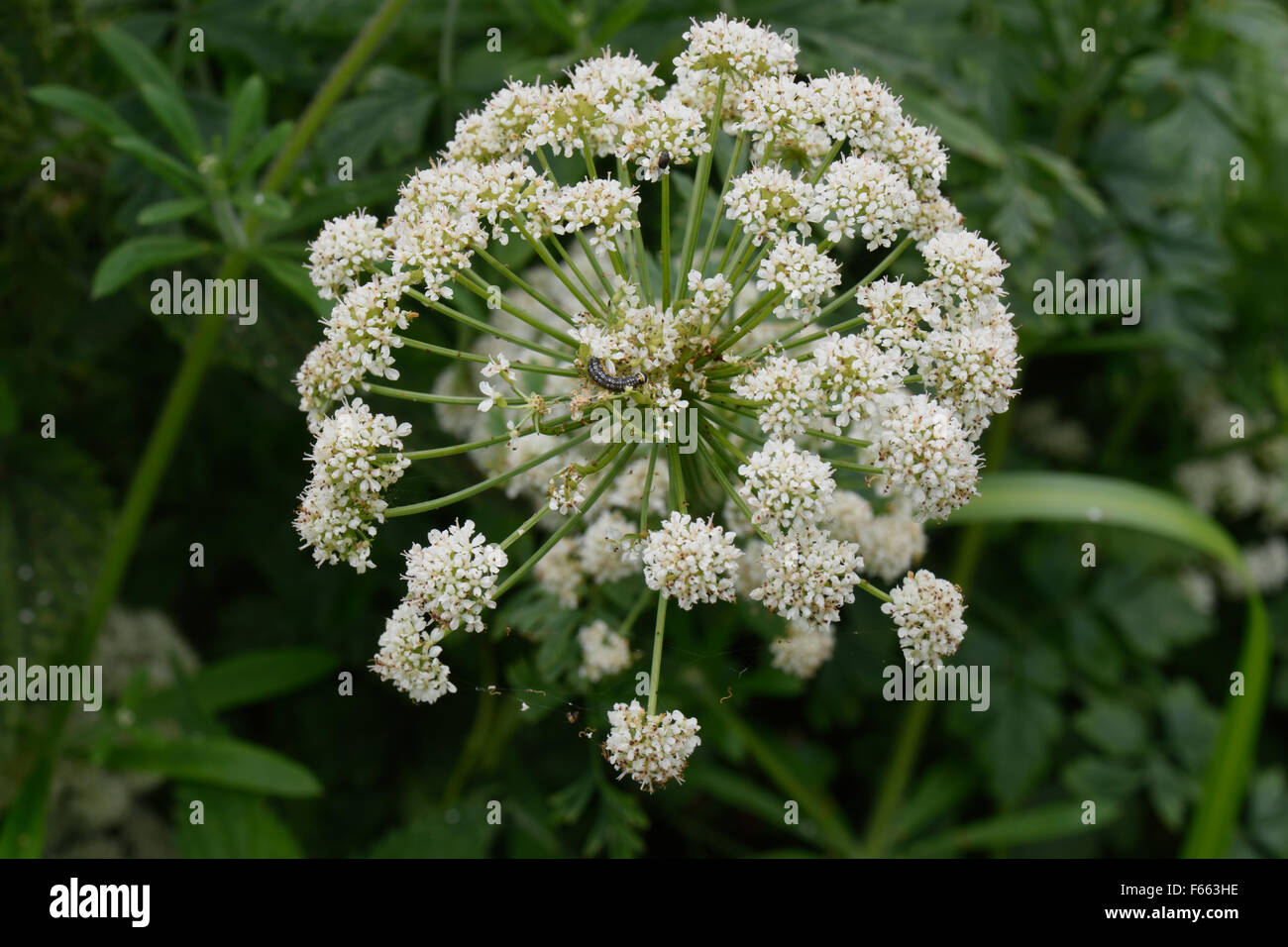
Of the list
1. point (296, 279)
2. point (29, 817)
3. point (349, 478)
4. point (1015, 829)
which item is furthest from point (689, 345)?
point (1015, 829)

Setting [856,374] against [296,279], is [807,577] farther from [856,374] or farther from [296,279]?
[296,279]

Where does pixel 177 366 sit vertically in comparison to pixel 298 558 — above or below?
above

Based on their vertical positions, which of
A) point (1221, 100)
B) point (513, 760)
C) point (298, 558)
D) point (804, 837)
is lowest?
point (804, 837)

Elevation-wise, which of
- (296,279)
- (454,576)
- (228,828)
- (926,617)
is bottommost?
(228,828)

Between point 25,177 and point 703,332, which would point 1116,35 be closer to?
point 703,332

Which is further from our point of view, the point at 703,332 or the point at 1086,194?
the point at 1086,194

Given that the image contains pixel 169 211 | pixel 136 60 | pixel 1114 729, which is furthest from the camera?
pixel 1114 729

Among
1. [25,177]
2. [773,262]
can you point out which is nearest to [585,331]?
[773,262]
